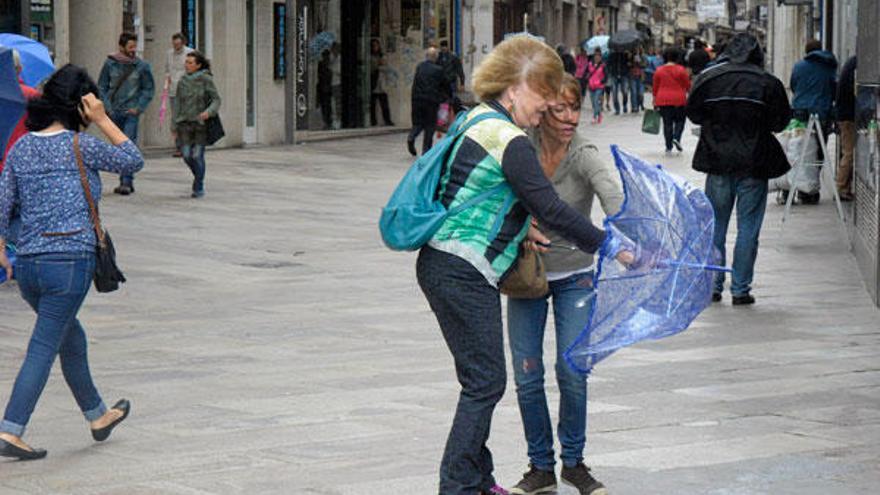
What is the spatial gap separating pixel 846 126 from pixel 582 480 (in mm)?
12614

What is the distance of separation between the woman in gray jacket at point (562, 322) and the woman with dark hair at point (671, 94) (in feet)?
72.7

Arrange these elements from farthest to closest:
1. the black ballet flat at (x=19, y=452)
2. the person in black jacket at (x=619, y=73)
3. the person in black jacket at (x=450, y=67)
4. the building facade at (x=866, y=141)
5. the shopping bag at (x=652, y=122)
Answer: the person in black jacket at (x=619, y=73), the shopping bag at (x=652, y=122), the person in black jacket at (x=450, y=67), the building facade at (x=866, y=141), the black ballet flat at (x=19, y=452)

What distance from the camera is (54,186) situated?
23.9 feet

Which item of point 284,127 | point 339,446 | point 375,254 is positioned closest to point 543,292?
point 339,446

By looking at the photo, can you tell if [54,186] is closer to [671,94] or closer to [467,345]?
[467,345]

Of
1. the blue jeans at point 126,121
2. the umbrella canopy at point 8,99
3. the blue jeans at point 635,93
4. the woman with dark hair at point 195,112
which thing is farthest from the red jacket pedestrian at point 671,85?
the umbrella canopy at point 8,99

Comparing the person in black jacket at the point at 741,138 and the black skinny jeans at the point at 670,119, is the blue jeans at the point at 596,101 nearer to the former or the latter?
the black skinny jeans at the point at 670,119

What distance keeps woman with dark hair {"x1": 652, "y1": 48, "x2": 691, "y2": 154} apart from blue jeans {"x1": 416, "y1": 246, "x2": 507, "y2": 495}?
2301cm

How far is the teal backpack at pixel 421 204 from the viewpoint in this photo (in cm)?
571

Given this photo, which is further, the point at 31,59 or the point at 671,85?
the point at 671,85

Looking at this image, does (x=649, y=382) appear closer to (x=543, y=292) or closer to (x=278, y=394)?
(x=278, y=394)

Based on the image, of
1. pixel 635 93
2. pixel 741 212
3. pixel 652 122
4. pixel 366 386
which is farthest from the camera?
pixel 635 93

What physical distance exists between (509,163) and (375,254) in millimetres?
9631

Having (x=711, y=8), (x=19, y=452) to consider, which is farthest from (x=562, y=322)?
(x=711, y=8)
